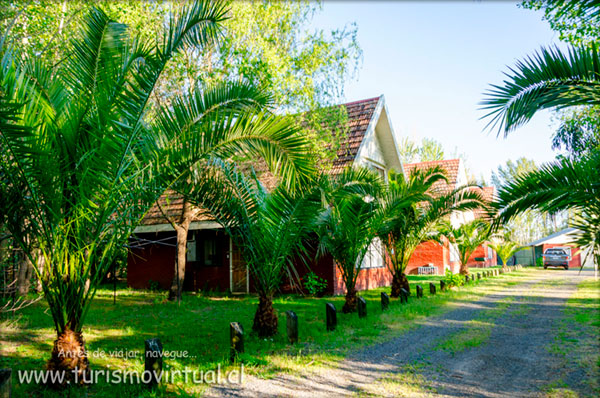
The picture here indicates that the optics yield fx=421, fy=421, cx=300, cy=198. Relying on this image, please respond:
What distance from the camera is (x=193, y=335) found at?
26.2 feet

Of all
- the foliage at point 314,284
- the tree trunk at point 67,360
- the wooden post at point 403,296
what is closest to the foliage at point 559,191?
the tree trunk at point 67,360

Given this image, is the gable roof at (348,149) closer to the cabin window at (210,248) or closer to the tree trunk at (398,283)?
the cabin window at (210,248)

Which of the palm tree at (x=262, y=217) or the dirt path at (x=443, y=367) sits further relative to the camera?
the palm tree at (x=262, y=217)

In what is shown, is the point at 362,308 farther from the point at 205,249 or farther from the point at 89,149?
the point at 205,249

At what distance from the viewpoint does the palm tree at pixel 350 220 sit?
9246 mm

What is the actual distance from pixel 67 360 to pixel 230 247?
1063cm

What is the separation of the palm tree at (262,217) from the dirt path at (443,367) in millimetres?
1971

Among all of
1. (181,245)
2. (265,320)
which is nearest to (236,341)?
(265,320)

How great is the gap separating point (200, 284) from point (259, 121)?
37.5 feet

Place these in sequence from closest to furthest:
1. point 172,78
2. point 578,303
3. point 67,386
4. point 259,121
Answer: point 67,386 < point 259,121 < point 578,303 < point 172,78

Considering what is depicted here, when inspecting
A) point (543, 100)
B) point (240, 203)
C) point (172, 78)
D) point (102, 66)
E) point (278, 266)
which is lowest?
point (278, 266)

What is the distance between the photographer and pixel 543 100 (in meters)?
4.55

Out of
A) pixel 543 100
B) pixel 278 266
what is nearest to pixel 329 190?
pixel 278 266

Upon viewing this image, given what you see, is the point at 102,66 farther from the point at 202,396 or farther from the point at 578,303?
the point at 578,303
